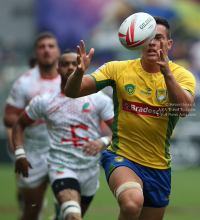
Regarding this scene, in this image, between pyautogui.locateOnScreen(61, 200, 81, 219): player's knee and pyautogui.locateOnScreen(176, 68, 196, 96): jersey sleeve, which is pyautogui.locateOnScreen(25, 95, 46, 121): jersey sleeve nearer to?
pyautogui.locateOnScreen(61, 200, 81, 219): player's knee

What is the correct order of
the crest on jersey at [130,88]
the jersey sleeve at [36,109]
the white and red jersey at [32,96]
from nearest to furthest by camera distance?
the crest on jersey at [130,88] → the jersey sleeve at [36,109] → the white and red jersey at [32,96]

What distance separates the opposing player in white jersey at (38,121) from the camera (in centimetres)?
723

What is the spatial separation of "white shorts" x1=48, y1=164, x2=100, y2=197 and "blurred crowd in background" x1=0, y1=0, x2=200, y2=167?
11.9 meters

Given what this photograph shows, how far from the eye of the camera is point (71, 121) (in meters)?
6.27

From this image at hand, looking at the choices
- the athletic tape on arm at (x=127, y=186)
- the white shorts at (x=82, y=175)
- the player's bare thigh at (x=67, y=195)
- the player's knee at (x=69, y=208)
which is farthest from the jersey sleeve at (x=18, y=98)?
the athletic tape on arm at (x=127, y=186)

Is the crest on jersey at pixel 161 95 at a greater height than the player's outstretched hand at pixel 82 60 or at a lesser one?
lesser

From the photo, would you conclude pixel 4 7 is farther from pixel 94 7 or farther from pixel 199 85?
pixel 199 85

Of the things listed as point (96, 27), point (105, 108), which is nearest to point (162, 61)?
point (105, 108)

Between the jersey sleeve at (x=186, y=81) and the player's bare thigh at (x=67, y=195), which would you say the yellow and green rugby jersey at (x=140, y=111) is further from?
the player's bare thigh at (x=67, y=195)

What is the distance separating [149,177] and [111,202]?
19.0 feet

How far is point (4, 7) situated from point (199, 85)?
7767 mm

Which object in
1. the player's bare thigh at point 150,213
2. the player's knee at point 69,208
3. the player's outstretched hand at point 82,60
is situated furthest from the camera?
the player's knee at point 69,208

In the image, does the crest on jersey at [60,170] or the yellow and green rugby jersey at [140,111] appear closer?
the yellow and green rugby jersey at [140,111]

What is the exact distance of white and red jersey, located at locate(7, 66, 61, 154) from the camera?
745 cm
